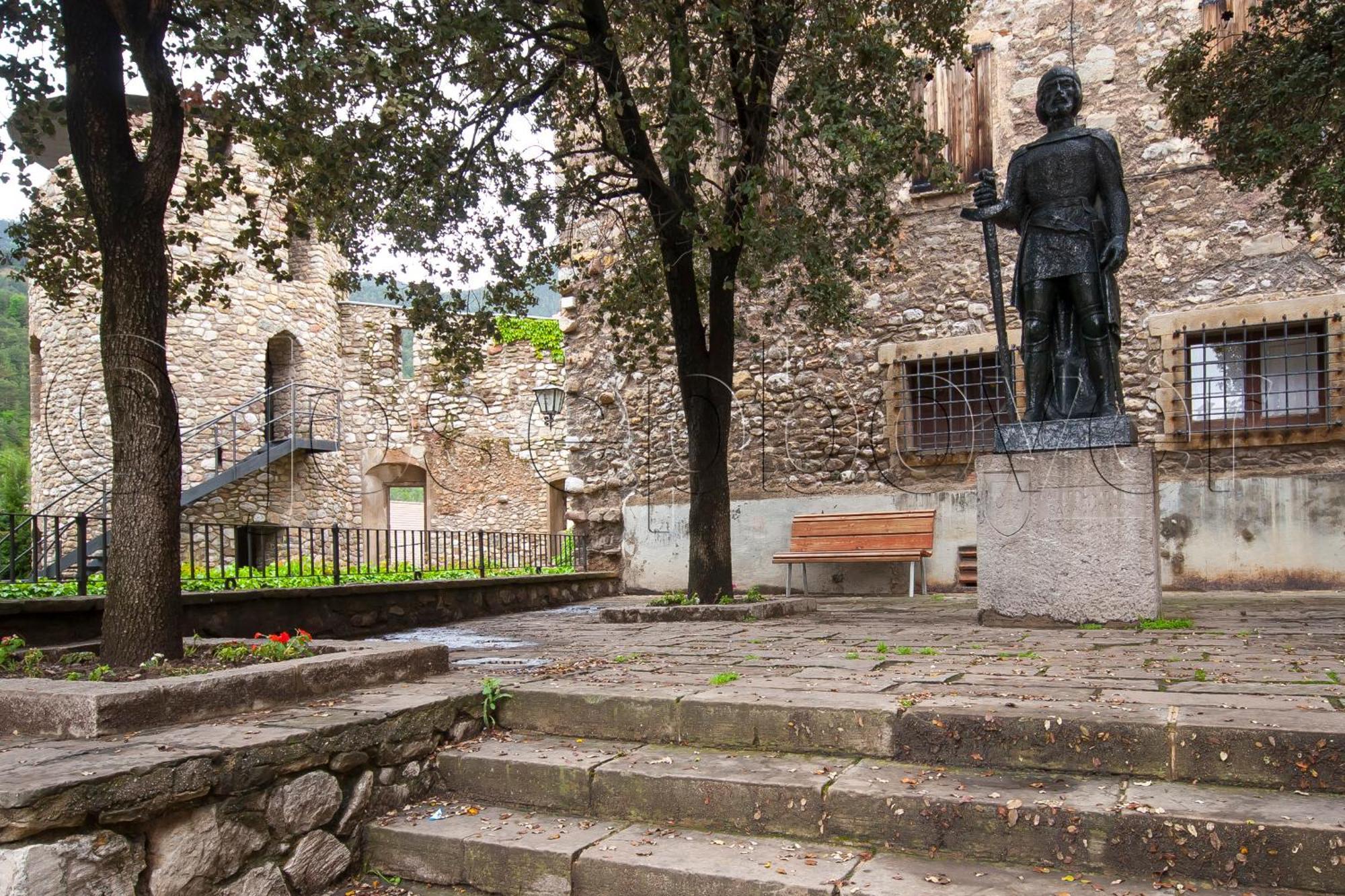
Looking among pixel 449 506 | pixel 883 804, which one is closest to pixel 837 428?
pixel 883 804

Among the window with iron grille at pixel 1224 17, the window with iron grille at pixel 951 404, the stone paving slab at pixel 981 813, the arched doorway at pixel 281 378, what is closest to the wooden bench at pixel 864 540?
the window with iron grille at pixel 951 404

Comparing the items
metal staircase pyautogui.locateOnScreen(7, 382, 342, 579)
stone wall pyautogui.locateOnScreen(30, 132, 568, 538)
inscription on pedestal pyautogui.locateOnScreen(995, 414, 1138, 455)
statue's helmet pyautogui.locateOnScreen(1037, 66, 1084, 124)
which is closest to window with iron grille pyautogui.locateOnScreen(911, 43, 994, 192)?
statue's helmet pyautogui.locateOnScreen(1037, 66, 1084, 124)

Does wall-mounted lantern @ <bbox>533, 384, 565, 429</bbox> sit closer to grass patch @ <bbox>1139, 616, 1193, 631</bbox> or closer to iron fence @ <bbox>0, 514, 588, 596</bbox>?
iron fence @ <bbox>0, 514, 588, 596</bbox>

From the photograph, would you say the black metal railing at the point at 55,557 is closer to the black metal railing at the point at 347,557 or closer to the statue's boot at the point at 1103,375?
the black metal railing at the point at 347,557

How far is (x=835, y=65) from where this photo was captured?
22.2 ft

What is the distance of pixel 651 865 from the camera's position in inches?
113

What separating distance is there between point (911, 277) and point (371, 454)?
11644mm

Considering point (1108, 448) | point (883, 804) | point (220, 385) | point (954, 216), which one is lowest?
point (883, 804)

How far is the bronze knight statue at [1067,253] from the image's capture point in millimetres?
6031

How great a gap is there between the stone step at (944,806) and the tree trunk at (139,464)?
1.35 m

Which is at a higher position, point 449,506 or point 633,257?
point 633,257

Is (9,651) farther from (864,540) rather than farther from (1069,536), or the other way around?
(864,540)

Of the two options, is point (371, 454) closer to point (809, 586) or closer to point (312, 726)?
point (809, 586)

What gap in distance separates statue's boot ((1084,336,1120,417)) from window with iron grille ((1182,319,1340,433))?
411 centimetres
